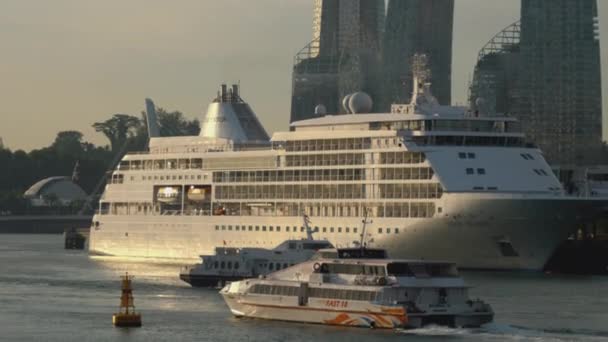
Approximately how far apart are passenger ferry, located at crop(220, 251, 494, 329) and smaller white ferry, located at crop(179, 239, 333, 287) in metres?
15.7

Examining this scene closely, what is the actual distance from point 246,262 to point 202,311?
11673mm

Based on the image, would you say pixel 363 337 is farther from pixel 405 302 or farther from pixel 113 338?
pixel 113 338

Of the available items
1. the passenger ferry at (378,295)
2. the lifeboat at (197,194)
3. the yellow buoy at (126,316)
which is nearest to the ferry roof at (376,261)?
the passenger ferry at (378,295)

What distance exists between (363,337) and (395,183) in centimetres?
3636

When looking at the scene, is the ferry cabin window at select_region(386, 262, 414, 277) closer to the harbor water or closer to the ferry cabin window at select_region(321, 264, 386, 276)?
the ferry cabin window at select_region(321, 264, 386, 276)

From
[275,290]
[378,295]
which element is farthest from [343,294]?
[275,290]

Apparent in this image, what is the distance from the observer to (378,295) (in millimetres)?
60031

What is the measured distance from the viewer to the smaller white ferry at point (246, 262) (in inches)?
3142

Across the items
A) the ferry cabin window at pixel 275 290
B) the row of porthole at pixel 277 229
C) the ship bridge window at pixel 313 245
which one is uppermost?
the row of porthole at pixel 277 229

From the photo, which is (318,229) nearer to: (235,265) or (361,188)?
(361,188)

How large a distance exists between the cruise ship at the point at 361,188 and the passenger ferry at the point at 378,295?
73.1 ft

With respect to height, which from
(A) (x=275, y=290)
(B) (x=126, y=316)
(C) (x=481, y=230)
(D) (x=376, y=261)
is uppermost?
(C) (x=481, y=230)

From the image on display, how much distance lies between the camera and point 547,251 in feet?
298

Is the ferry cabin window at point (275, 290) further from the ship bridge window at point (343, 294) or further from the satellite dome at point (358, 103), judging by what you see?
the satellite dome at point (358, 103)
